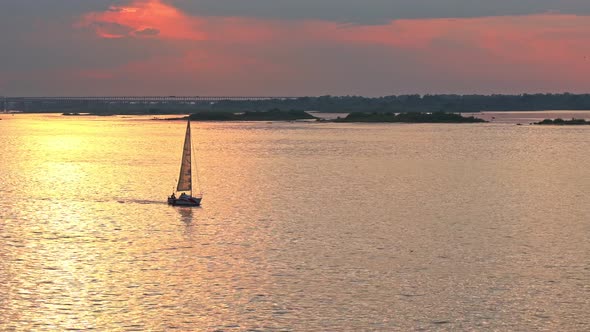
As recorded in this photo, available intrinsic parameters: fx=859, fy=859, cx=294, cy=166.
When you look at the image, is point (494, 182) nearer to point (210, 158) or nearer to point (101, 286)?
point (210, 158)

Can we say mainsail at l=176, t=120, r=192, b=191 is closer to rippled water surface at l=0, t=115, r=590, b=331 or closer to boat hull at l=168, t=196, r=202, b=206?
rippled water surface at l=0, t=115, r=590, b=331

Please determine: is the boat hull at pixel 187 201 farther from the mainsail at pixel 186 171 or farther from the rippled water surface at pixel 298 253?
the mainsail at pixel 186 171

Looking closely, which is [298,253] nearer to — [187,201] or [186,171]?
[187,201]

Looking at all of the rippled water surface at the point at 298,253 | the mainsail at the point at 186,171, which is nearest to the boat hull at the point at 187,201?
the rippled water surface at the point at 298,253

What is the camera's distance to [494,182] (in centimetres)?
6328

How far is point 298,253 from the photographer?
3284 centimetres

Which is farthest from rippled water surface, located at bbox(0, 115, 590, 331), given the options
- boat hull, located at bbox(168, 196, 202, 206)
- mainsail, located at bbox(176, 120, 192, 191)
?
mainsail, located at bbox(176, 120, 192, 191)

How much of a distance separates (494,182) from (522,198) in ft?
36.7

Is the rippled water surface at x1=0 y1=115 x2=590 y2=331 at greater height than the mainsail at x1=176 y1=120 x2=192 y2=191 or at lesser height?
lesser

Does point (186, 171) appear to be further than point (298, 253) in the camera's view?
Yes

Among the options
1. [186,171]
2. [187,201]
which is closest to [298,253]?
[187,201]

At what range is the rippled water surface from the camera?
A: 949 inches

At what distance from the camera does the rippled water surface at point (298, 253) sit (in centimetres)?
2411

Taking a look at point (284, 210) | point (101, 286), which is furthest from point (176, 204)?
point (101, 286)
